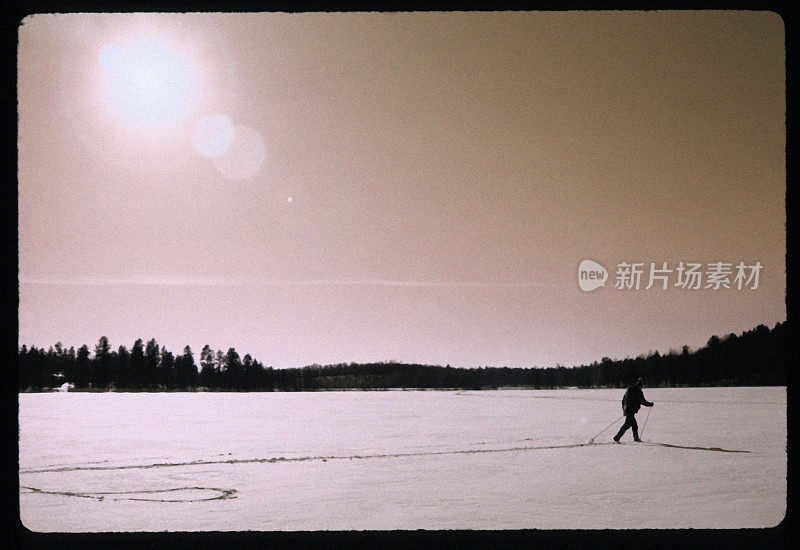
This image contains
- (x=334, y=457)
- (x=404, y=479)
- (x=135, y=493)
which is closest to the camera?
(x=135, y=493)

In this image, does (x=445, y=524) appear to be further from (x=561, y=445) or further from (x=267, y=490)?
(x=561, y=445)

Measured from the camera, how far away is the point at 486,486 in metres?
9.55

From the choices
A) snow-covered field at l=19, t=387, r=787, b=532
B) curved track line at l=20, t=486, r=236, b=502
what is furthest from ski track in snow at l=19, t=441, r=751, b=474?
curved track line at l=20, t=486, r=236, b=502

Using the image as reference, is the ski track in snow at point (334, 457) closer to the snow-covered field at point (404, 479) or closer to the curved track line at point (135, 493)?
the snow-covered field at point (404, 479)

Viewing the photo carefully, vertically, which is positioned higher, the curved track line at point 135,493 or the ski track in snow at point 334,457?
the curved track line at point 135,493

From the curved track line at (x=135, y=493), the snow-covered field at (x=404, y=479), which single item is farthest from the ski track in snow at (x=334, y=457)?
the curved track line at (x=135, y=493)

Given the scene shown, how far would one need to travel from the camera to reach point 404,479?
10047 mm

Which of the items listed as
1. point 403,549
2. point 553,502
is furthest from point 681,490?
point 403,549

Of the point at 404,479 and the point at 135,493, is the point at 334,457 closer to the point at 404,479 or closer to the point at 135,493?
the point at 404,479

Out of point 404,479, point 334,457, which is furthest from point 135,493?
point 334,457

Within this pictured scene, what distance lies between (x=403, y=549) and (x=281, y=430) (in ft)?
44.2

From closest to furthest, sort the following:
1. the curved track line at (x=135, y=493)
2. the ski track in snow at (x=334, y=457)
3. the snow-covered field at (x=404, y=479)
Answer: the snow-covered field at (x=404, y=479) → the curved track line at (x=135, y=493) → the ski track in snow at (x=334, y=457)

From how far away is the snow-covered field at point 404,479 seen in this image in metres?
7.83

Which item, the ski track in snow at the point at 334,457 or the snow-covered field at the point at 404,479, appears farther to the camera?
the ski track in snow at the point at 334,457
